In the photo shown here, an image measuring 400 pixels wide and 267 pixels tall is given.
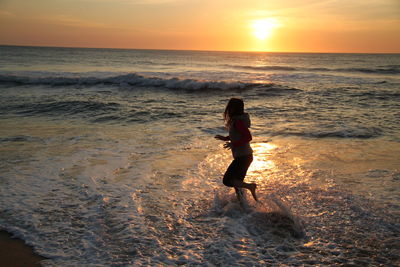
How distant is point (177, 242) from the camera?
3867 mm

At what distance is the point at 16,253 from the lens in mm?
3664

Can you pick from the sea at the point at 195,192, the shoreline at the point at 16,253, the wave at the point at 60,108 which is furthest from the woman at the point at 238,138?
the wave at the point at 60,108

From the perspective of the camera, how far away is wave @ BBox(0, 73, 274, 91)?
22.2 metres

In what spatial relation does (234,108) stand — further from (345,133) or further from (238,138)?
(345,133)

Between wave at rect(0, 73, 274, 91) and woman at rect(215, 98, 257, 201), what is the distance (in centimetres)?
1753

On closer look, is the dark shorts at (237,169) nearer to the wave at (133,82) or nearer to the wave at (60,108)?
the wave at (60,108)

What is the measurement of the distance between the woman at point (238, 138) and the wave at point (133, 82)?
1753 cm

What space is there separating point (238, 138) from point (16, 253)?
10.3 feet

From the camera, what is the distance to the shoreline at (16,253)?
3498 millimetres

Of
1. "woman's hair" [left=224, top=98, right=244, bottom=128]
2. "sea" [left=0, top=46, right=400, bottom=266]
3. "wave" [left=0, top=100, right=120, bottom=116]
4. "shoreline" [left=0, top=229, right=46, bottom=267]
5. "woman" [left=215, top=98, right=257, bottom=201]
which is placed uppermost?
"woman's hair" [left=224, top=98, right=244, bottom=128]

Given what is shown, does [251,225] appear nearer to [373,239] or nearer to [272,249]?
[272,249]

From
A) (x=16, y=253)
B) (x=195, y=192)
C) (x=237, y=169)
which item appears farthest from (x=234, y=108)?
(x=16, y=253)

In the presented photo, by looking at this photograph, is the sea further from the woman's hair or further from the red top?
the woman's hair

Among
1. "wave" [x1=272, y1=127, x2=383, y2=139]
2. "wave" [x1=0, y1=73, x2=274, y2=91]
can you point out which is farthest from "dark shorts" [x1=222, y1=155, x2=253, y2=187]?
"wave" [x1=0, y1=73, x2=274, y2=91]
